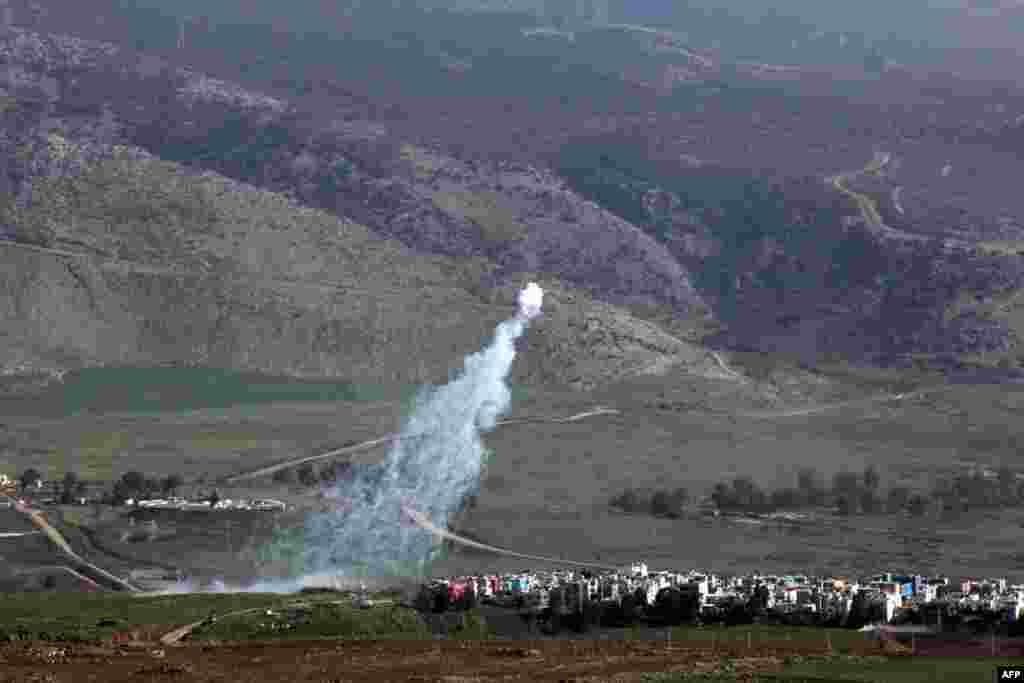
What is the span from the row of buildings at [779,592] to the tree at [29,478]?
2085 cm

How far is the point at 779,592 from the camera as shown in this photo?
64812mm

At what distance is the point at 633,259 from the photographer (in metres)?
147

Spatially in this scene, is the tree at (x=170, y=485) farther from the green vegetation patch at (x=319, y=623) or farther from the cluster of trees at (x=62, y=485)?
the green vegetation patch at (x=319, y=623)

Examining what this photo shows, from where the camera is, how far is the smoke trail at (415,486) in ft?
244

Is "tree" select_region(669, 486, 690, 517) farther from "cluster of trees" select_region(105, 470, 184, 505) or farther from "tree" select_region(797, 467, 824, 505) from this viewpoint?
"cluster of trees" select_region(105, 470, 184, 505)

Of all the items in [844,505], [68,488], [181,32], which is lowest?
[68,488]

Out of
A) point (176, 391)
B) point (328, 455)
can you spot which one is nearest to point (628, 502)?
point (328, 455)

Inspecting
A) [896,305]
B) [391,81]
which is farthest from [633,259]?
[391,81]

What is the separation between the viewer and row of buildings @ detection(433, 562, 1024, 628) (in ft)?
205

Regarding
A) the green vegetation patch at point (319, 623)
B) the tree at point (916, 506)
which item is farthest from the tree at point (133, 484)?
the green vegetation patch at point (319, 623)

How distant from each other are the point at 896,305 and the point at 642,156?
36.8 metres

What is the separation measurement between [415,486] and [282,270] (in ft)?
145

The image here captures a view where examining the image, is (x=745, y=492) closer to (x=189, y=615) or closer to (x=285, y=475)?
(x=285, y=475)

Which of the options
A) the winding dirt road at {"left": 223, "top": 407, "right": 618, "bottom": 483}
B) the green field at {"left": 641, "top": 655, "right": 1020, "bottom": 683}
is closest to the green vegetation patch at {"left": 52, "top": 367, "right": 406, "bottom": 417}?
the winding dirt road at {"left": 223, "top": 407, "right": 618, "bottom": 483}
